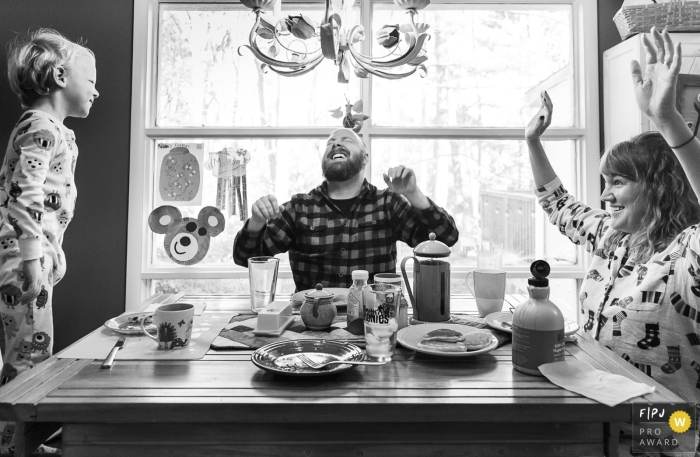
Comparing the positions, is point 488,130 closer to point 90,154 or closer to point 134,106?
point 134,106

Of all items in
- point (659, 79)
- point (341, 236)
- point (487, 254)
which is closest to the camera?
point (659, 79)

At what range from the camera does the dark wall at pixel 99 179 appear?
8.41 feet

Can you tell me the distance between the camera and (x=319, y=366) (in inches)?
38.9

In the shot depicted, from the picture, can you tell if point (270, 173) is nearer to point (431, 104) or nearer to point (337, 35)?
point (431, 104)

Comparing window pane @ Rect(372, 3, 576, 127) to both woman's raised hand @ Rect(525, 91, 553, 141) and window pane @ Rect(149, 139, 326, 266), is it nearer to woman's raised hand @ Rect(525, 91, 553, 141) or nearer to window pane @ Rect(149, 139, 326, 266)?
window pane @ Rect(149, 139, 326, 266)

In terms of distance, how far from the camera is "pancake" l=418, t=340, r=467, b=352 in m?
1.08

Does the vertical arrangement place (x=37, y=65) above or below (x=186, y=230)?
above

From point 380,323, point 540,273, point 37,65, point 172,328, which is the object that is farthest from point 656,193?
point 37,65

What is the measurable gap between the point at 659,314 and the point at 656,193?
355 millimetres

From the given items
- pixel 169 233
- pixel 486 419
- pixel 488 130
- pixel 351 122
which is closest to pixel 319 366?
pixel 486 419

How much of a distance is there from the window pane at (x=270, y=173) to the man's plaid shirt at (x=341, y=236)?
0.46m

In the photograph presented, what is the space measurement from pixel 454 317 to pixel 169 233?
1.80 m

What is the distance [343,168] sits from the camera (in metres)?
2.23

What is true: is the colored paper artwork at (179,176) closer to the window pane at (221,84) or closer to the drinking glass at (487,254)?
the window pane at (221,84)
